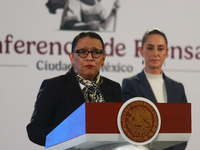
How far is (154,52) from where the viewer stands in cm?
329

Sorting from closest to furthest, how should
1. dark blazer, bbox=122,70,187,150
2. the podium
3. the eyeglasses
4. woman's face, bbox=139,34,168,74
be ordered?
the podium, the eyeglasses, dark blazer, bbox=122,70,187,150, woman's face, bbox=139,34,168,74

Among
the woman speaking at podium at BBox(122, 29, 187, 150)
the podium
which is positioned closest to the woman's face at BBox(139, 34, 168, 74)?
the woman speaking at podium at BBox(122, 29, 187, 150)

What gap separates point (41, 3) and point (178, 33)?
3.62 feet

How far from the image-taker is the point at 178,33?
3.50 meters

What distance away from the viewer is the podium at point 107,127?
1.14 meters

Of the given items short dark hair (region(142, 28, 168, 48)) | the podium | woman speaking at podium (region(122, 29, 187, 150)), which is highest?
short dark hair (region(142, 28, 168, 48))

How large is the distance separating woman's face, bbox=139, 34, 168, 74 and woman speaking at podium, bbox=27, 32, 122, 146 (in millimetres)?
1456

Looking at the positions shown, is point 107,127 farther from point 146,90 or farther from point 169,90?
point 169,90

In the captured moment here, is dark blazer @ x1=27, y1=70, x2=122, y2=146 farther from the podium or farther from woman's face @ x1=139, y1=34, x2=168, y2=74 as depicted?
woman's face @ x1=139, y1=34, x2=168, y2=74

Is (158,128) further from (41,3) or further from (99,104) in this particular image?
(41,3)

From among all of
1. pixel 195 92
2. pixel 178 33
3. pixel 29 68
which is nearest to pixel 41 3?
pixel 29 68

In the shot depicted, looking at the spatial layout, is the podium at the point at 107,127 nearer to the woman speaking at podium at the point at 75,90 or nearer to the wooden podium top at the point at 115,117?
the wooden podium top at the point at 115,117

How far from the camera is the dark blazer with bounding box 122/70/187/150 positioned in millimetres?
3178

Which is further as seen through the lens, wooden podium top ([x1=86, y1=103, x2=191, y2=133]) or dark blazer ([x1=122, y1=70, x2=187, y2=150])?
dark blazer ([x1=122, y1=70, x2=187, y2=150])
